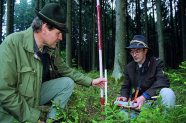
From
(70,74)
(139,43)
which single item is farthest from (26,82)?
(139,43)

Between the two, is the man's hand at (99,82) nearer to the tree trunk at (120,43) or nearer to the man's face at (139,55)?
the man's face at (139,55)

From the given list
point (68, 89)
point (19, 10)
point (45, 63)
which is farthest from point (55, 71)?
point (19, 10)

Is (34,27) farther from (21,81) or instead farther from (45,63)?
(21,81)

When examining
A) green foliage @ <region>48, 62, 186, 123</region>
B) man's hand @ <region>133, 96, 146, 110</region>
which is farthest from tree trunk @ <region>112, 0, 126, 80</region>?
man's hand @ <region>133, 96, 146, 110</region>

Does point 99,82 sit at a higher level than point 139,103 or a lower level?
higher

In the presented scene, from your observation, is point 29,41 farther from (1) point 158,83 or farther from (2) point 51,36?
(1) point 158,83

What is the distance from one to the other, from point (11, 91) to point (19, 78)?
0.25 meters

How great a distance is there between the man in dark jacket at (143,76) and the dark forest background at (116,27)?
4281 mm

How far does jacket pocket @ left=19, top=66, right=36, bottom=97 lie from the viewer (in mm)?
2324

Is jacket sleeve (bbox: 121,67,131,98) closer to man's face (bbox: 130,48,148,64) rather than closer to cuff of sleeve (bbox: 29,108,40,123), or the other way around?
man's face (bbox: 130,48,148,64)

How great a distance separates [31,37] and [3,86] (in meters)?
0.90

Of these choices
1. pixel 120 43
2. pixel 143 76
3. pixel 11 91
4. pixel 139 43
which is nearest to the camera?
pixel 11 91

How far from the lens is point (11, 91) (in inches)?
83.5

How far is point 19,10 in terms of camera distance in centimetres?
4594
